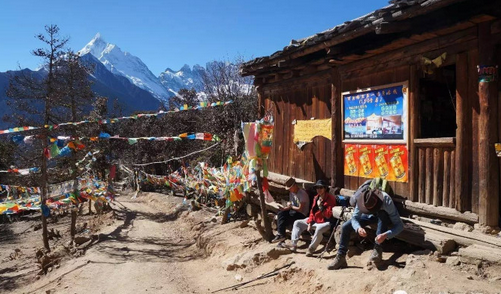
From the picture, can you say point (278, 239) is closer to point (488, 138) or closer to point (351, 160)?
point (351, 160)

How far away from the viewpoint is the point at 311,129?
8.23 m

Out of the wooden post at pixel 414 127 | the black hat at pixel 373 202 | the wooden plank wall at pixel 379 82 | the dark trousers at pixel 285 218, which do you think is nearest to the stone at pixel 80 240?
the dark trousers at pixel 285 218

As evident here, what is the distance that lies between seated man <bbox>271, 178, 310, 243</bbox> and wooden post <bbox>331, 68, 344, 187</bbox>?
696 millimetres

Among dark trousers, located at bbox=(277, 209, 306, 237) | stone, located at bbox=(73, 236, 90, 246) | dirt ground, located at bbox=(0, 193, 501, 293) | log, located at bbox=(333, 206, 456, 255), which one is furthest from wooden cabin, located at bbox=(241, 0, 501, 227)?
stone, located at bbox=(73, 236, 90, 246)

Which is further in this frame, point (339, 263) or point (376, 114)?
point (376, 114)

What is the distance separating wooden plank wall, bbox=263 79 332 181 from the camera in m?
7.96

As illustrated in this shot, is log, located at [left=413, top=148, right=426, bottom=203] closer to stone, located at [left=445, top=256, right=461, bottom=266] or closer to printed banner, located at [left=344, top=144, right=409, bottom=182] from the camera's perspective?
printed banner, located at [left=344, top=144, right=409, bottom=182]

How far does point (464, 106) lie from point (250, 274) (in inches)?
184

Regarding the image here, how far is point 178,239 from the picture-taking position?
41.0 feet

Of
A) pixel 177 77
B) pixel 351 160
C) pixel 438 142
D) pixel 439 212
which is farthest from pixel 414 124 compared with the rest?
pixel 177 77

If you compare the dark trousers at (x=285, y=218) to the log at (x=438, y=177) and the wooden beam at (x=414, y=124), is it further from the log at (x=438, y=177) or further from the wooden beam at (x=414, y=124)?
the log at (x=438, y=177)

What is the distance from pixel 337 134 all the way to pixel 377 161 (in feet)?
3.80

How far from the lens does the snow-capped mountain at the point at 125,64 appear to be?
300ft

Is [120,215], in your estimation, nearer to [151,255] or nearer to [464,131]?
[151,255]
